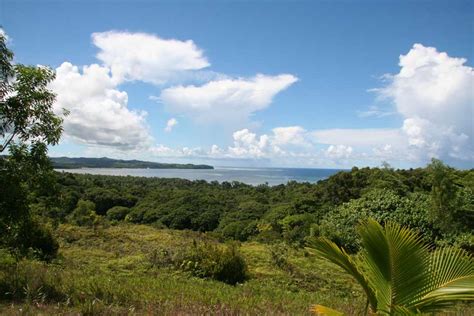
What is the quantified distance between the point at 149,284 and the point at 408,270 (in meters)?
5.31

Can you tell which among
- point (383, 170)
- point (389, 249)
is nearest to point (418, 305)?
point (389, 249)

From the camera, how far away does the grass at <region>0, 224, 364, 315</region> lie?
4.97 metres

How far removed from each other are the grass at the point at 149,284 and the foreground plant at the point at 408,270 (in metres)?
1.63

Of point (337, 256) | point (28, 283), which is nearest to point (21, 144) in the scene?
point (28, 283)

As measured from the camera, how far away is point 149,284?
745cm

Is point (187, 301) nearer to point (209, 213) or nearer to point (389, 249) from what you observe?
point (389, 249)

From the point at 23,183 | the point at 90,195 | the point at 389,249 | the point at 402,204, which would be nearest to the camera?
the point at 389,249

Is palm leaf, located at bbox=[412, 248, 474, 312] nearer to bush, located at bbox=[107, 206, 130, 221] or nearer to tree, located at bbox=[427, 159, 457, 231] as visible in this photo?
tree, located at bbox=[427, 159, 457, 231]

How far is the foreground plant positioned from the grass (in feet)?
5.33

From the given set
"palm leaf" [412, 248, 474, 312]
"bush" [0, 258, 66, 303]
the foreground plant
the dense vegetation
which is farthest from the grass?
"palm leaf" [412, 248, 474, 312]

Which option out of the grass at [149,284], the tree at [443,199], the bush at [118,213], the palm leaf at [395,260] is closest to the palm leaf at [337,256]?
the palm leaf at [395,260]

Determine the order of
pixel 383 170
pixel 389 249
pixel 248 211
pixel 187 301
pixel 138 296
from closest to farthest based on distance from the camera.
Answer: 1. pixel 389 249
2. pixel 187 301
3. pixel 138 296
4. pixel 383 170
5. pixel 248 211

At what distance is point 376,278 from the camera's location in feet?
12.1

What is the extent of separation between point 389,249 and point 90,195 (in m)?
57.6
